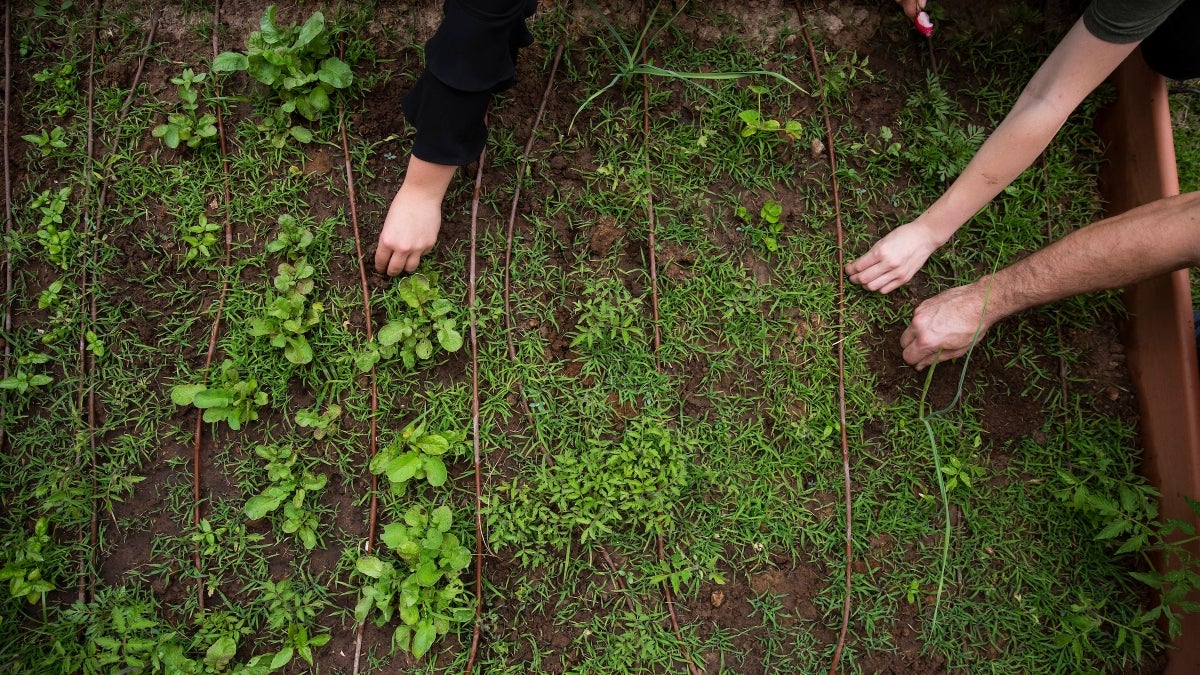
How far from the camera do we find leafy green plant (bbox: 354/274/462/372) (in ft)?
8.00

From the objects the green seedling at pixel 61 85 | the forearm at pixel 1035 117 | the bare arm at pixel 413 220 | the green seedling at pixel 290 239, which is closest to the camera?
the forearm at pixel 1035 117

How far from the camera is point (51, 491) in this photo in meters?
2.40

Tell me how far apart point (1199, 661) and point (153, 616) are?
346 centimetres

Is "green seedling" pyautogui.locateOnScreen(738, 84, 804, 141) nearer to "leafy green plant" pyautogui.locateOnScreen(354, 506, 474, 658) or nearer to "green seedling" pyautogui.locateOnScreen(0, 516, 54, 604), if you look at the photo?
"leafy green plant" pyautogui.locateOnScreen(354, 506, 474, 658)

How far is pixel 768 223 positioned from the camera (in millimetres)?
2691

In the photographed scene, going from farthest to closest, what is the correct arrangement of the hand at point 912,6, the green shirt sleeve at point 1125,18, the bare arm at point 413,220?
1. the hand at point 912,6
2. the bare arm at point 413,220
3. the green shirt sleeve at point 1125,18

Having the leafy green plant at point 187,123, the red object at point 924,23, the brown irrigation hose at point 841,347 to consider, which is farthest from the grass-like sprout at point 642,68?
the leafy green plant at point 187,123

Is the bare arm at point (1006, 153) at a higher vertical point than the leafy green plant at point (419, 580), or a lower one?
higher

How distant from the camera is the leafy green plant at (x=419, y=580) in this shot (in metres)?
2.32

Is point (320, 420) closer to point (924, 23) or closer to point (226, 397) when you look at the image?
point (226, 397)

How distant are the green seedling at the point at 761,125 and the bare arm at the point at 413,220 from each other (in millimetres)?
1109

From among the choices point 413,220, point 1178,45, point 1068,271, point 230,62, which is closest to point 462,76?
point 413,220

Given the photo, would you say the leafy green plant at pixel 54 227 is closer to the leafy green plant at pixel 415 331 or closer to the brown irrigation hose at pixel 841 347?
the leafy green plant at pixel 415 331

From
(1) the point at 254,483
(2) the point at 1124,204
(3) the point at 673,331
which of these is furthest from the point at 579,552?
(2) the point at 1124,204
